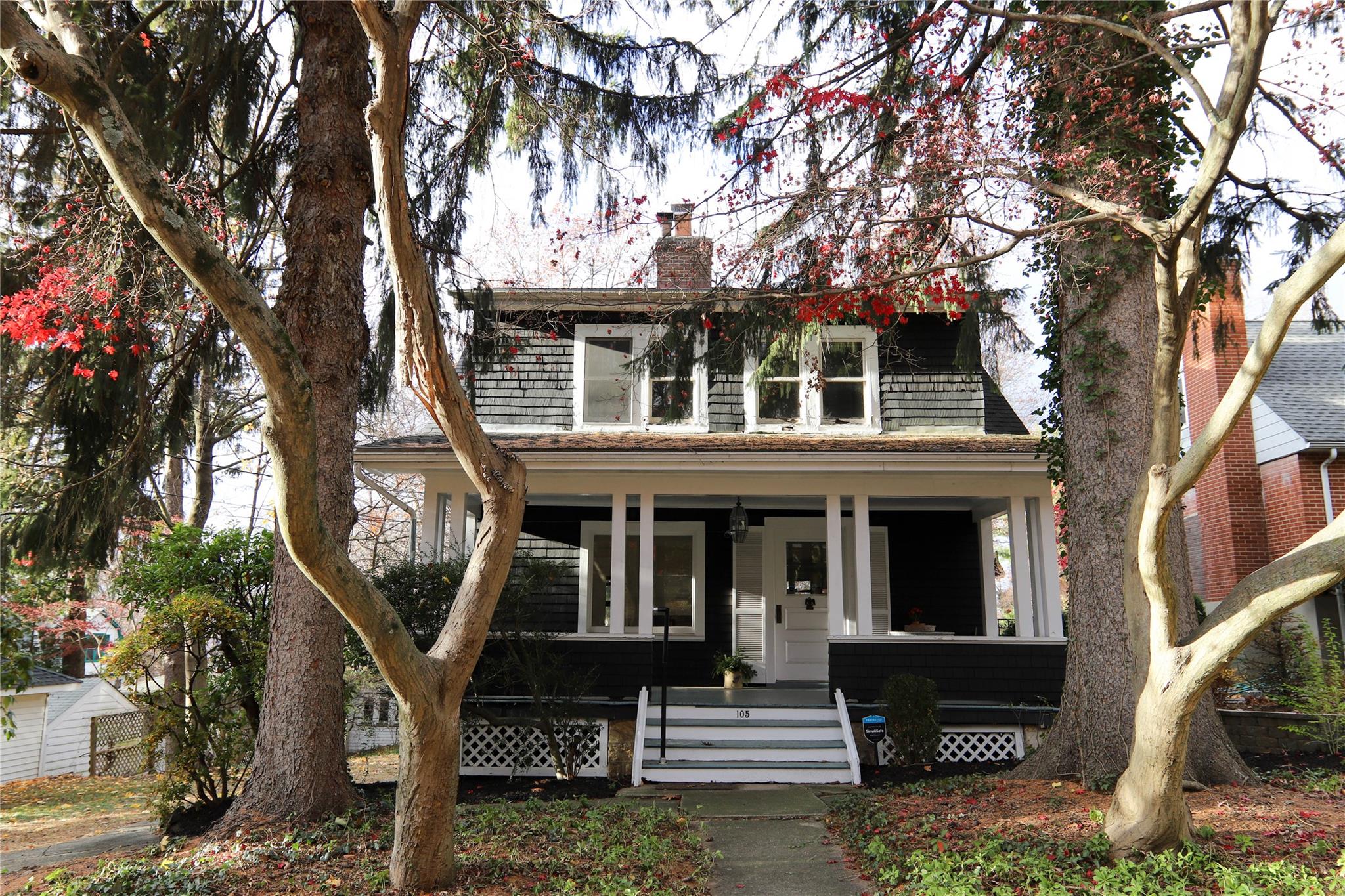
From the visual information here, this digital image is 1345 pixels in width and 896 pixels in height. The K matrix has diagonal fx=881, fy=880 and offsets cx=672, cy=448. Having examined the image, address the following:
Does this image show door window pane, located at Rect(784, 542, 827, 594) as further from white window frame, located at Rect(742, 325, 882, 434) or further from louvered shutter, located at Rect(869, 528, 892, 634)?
white window frame, located at Rect(742, 325, 882, 434)

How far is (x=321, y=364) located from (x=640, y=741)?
4.69 metres

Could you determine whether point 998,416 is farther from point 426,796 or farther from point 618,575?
point 426,796

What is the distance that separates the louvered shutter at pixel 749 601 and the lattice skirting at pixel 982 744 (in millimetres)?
Answer: 3130

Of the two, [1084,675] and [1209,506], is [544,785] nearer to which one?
[1084,675]

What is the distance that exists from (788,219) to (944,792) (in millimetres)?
4747

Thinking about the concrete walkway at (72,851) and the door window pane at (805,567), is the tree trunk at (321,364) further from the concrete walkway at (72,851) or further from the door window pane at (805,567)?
the door window pane at (805,567)

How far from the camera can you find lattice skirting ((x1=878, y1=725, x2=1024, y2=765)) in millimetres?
9508

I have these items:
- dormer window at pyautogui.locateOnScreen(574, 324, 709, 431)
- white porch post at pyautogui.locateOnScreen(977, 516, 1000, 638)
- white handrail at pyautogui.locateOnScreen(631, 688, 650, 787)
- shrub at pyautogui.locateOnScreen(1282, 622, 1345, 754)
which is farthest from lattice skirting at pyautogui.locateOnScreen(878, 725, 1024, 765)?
dormer window at pyautogui.locateOnScreen(574, 324, 709, 431)

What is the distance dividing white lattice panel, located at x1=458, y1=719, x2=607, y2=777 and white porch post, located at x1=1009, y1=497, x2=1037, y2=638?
481 cm

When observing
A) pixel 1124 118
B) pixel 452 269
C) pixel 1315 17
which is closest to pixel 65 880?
pixel 452 269

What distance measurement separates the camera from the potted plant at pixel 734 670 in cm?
1159

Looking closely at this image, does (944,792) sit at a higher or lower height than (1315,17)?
lower

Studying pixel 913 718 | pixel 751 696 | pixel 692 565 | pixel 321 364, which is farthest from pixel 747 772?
pixel 321 364

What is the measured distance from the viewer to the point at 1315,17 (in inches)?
248
